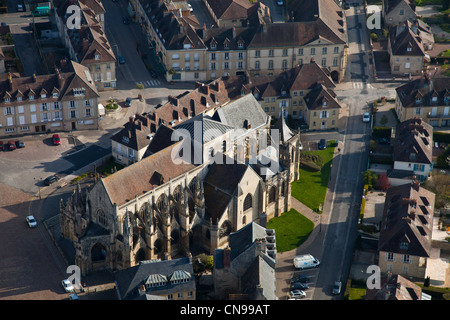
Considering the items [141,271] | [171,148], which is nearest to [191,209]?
[171,148]

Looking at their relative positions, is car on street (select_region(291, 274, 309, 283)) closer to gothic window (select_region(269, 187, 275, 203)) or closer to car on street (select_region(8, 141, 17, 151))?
gothic window (select_region(269, 187, 275, 203))

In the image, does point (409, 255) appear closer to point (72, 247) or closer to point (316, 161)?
point (316, 161)

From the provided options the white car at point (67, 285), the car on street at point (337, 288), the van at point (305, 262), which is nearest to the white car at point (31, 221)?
the white car at point (67, 285)

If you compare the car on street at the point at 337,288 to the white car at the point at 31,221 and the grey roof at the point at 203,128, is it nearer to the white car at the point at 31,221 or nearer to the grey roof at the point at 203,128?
the grey roof at the point at 203,128

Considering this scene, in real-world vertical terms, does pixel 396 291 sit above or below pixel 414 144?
below

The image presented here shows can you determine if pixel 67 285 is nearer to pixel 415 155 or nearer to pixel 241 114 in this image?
pixel 241 114

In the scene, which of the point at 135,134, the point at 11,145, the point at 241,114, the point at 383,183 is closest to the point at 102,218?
the point at 135,134
